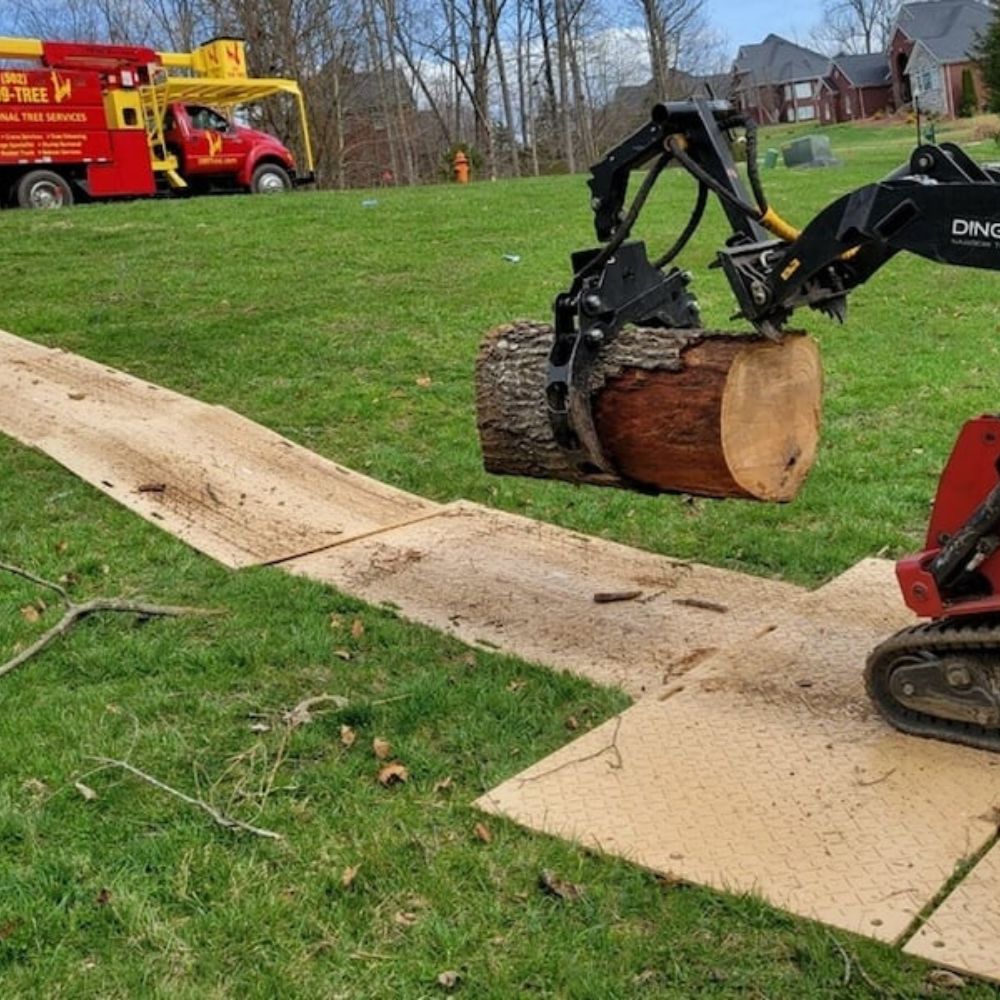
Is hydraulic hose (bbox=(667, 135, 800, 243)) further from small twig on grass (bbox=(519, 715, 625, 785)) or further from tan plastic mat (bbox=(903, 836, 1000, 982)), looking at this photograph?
tan plastic mat (bbox=(903, 836, 1000, 982))

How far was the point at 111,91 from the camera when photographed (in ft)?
67.6

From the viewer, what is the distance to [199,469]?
680 cm

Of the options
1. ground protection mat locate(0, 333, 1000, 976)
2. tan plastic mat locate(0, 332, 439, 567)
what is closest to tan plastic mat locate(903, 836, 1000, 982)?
ground protection mat locate(0, 333, 1000, 976)

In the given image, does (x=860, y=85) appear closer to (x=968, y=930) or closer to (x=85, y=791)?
(x=85, y=791)

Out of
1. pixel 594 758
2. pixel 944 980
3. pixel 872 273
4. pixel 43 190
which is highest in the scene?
pixel 43 190

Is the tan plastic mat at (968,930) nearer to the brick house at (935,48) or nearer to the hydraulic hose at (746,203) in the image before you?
the hydraulic hose at (746,203)

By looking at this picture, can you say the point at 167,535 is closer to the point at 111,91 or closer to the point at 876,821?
the point at 876,821

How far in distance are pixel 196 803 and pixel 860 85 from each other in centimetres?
7768

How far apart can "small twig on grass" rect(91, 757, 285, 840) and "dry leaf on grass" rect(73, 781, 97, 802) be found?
0.12 meters

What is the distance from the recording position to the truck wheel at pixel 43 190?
19.8m

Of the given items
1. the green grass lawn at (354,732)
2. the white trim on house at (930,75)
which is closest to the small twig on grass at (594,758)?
the green grass lawn at (354,732)

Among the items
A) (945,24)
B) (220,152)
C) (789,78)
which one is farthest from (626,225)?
(789,78)

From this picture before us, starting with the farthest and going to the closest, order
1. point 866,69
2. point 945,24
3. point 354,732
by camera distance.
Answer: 1. point 866,69
2. point 945,24
3. point 354,732

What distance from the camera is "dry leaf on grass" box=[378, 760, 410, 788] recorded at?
364cm
